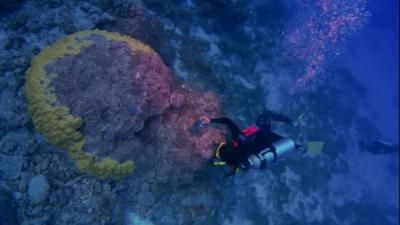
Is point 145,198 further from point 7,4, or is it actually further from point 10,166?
point 7,4

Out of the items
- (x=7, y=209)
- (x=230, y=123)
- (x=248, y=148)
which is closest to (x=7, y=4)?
(x=7, y=209)

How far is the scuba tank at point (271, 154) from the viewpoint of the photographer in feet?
21.5

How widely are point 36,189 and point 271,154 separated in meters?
4.81

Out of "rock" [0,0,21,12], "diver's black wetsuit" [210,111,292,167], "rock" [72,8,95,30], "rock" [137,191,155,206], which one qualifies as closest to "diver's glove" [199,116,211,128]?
"diver's black wetsuit" [210,111,292,167]

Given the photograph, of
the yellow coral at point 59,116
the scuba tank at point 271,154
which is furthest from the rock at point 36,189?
the scuba tank at point 271,154

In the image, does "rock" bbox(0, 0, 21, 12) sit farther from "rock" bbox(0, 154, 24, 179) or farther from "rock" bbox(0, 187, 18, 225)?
"rock" bbox(0, 187, 18, 225)

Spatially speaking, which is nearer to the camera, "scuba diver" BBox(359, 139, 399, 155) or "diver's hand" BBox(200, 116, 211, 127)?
"diver's hand" BBox(200, 116, 211, 127)

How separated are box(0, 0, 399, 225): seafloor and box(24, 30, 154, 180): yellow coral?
0.49 m

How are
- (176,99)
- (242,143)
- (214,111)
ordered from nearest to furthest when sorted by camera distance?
1. (242,143)
2. (176,99)
3. (214,111)

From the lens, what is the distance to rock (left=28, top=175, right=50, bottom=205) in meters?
6.10

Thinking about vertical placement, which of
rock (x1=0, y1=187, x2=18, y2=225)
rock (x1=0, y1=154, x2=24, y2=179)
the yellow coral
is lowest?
rock (x1=0, y1=187, x2=18, y2=225)

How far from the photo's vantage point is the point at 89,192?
6.64 metres

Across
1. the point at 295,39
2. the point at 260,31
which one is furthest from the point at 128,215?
the point at 295,39

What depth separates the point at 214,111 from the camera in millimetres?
7977
